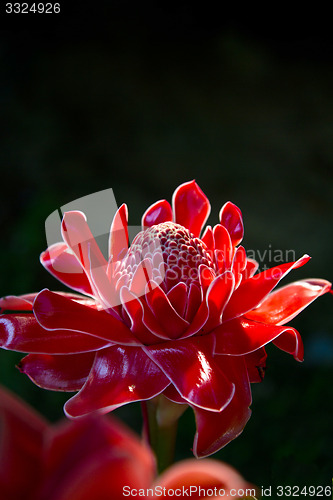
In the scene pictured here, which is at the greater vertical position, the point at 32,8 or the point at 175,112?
the point at 32,8

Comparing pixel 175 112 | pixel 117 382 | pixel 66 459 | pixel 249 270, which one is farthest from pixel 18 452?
pixel 175 112

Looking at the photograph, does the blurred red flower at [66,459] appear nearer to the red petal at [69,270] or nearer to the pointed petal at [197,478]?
the pointed petal at [197,478]

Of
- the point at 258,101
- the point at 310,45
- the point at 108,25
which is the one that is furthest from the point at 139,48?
the point at 310,45

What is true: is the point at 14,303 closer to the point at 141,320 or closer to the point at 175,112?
the point at 141,320

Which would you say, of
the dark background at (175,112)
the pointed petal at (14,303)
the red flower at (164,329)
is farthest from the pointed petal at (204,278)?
the dark background at (175,112)

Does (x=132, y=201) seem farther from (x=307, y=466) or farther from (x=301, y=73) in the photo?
(x=307, y=466)
